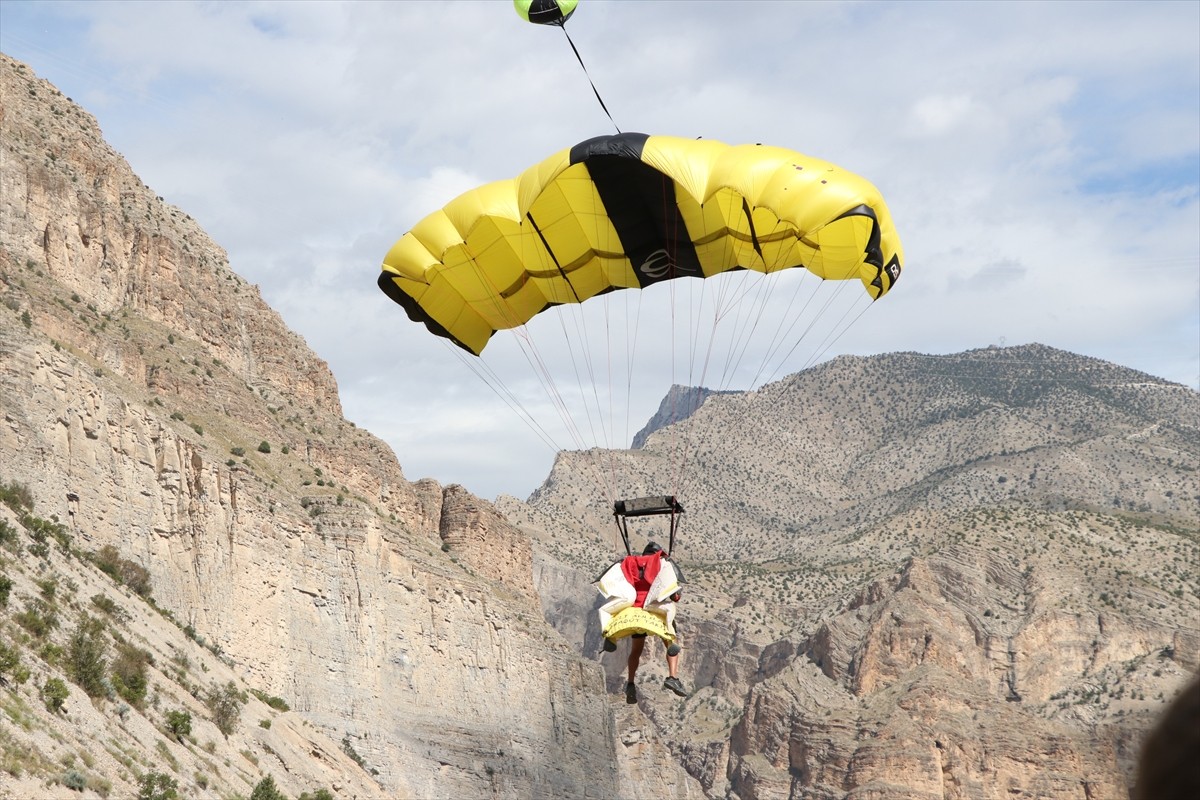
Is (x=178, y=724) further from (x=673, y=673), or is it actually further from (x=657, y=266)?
(x=657, y=266)

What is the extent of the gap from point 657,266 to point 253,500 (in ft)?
87.8

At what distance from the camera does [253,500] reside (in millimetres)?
47594

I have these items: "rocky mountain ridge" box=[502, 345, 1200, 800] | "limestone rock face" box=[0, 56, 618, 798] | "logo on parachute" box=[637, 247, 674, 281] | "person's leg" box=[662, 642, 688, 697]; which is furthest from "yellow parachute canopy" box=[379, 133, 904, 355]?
"rocky mountain ridge" box=[502, 345, 1200, 800]

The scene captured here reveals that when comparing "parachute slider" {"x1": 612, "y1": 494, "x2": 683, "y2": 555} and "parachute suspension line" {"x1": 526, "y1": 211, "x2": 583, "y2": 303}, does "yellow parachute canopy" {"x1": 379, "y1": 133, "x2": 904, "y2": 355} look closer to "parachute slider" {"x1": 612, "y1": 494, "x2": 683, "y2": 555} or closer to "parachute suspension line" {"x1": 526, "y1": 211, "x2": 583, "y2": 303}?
"parachute suspension line" {"x1": 526, "y1": 211, "x2": 583, "y2": 303}

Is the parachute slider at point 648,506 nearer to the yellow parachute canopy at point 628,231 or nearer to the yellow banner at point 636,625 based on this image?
the yellow banner at point 636,625

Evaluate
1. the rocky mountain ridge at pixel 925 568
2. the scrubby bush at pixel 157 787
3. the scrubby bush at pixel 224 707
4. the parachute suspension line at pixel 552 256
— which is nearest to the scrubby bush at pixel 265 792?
the scrubby bush at pixel 224 707

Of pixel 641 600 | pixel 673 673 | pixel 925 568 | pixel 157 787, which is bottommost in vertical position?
pixel 157 787

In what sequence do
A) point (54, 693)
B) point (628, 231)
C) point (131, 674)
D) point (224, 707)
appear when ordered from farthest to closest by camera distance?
point (224, 707) < point (131, 674) < point (54, 693) < point (628, 231)

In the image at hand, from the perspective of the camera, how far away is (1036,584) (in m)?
91.1

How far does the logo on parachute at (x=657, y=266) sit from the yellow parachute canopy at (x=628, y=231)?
23 millimetres

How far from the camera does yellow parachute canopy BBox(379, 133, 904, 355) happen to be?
842 inches

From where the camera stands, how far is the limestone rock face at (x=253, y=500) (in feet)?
137

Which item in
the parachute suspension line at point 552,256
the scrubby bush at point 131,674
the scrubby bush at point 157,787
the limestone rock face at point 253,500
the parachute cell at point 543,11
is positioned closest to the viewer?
the parachute cell at point 543,11

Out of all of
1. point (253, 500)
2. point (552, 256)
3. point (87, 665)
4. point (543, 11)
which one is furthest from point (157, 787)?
point (253, 500)
